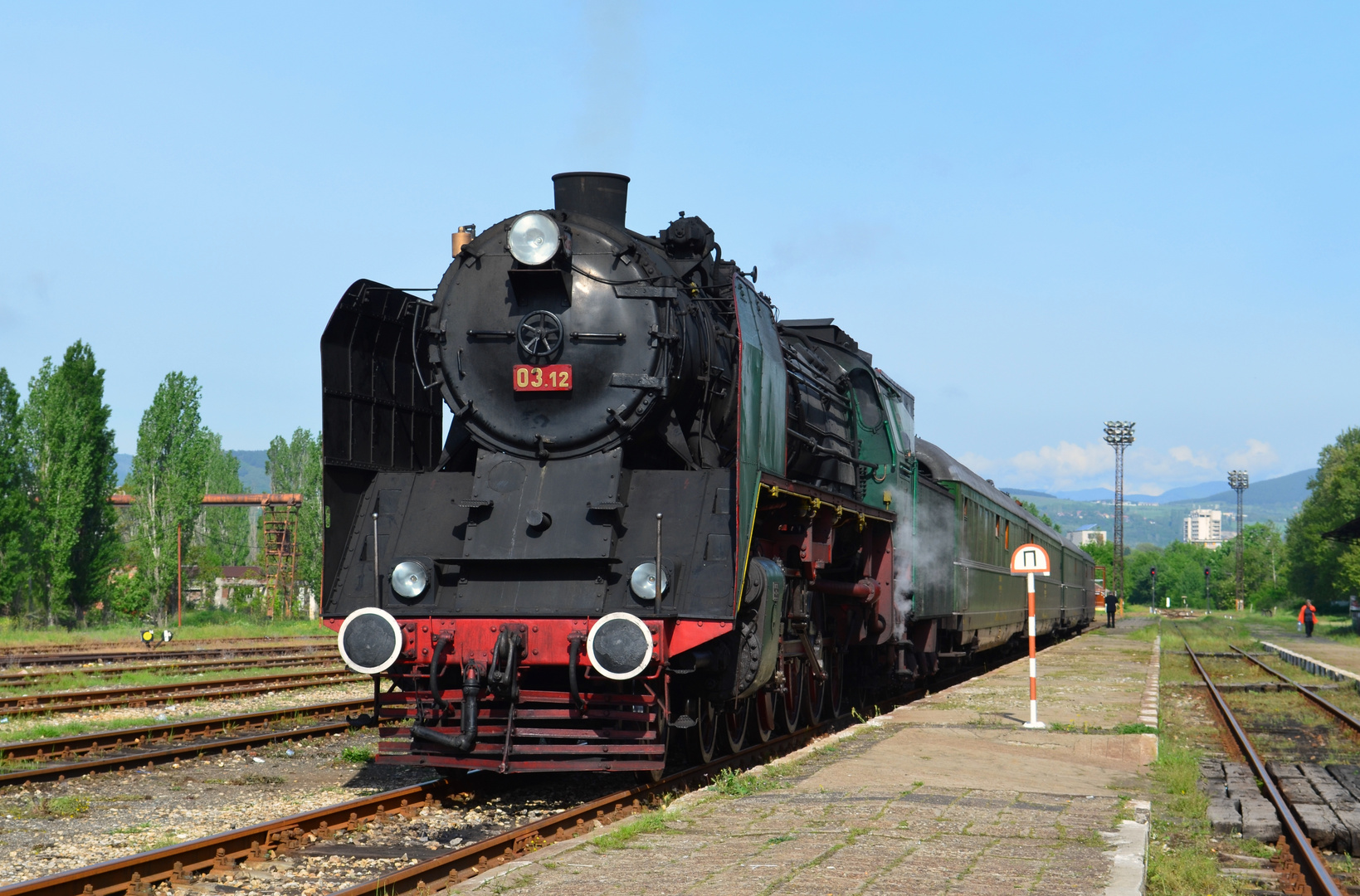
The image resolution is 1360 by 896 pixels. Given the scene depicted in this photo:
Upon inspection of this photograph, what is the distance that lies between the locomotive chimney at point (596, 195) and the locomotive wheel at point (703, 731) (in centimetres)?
333

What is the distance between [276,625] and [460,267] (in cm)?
3264

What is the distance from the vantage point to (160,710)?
43.8 ft

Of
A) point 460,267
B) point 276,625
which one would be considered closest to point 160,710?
point 460,267

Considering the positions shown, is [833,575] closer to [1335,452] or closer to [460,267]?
[460,267]

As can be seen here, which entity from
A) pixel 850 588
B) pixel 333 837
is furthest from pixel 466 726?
pixel 850 588

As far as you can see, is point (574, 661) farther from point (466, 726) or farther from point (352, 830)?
point (352, 830)

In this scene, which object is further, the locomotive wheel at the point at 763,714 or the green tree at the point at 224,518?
the green tree at the point at 224,518

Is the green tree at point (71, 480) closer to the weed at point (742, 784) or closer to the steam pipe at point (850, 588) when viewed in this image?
the steam pipe at point (850, 588)

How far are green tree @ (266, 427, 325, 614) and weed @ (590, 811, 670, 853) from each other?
32026 millimetres

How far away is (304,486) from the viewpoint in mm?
59125

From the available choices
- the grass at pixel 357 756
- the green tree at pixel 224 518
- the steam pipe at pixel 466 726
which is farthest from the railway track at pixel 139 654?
the green tree at pixel 224 518

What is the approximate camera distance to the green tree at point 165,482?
3928 cm

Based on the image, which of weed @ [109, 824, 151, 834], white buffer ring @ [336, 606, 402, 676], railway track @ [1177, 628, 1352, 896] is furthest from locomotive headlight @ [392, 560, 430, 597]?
railway track @ [1177, 628, 1352, 896]

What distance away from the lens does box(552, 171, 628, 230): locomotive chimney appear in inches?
341
